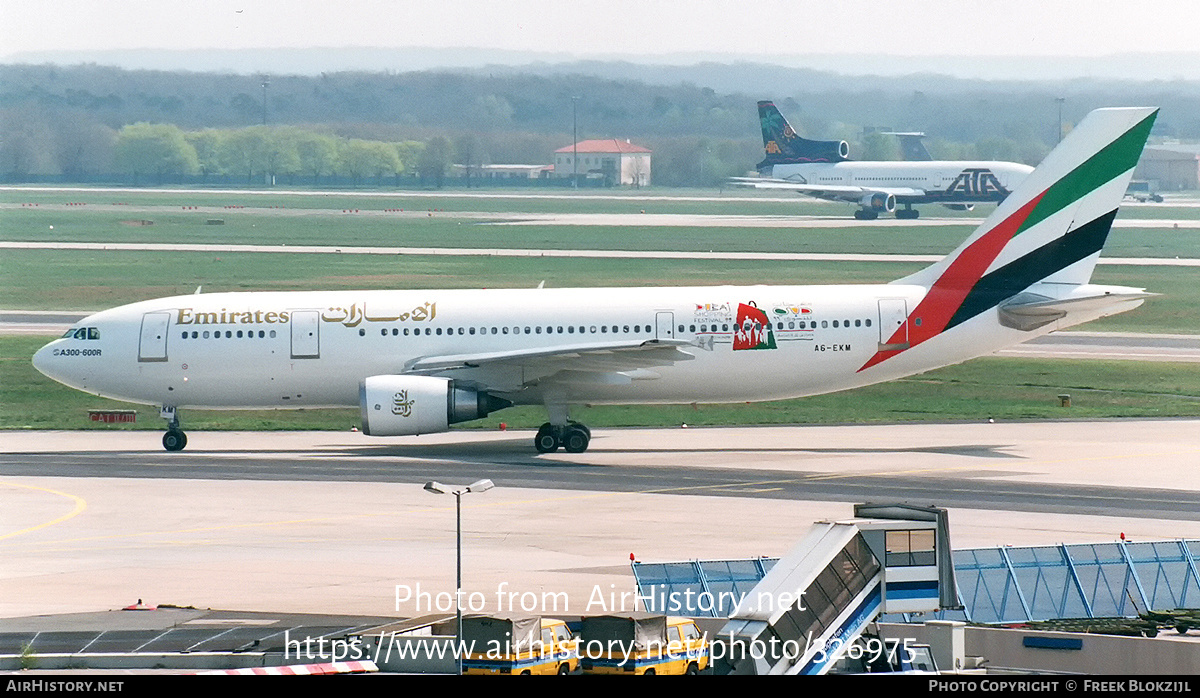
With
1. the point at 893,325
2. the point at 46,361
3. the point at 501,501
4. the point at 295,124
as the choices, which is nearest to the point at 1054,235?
the point at 893,325

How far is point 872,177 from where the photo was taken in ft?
528

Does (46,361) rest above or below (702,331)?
below

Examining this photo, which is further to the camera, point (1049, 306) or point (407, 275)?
point (407, 275)

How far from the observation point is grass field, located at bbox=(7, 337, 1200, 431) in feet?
185

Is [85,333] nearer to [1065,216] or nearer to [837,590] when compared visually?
[1065,216]

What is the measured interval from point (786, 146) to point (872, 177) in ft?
47.8

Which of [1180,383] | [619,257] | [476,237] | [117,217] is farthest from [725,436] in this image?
[117,217]

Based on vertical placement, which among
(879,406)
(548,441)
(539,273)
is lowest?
(879,406)

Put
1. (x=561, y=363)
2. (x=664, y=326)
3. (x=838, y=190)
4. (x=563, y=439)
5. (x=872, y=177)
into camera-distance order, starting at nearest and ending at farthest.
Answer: (x=561, y=363) → (x=664, y=326) → (x=563, y=439) → (x=838, y=190) → (x=872, y=177)

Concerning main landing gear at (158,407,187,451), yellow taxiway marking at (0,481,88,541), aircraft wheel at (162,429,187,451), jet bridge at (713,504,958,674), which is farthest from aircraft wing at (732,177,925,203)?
jet bridge at (713,504,958,674)

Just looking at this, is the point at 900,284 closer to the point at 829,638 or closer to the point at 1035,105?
the point at 829,638

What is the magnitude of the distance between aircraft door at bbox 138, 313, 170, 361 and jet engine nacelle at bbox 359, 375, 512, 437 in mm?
6791

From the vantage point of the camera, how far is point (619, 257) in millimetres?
115062

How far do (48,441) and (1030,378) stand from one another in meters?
36.7
